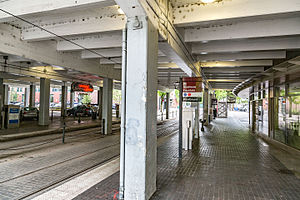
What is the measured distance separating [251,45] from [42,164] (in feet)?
26.9

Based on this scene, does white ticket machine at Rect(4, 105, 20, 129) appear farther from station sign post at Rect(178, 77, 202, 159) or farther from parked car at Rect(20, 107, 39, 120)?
station sign post at Rect(178, 77, 202, 159)

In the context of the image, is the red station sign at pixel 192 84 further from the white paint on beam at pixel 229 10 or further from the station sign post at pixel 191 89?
the white paint on beam at pixel 229 10

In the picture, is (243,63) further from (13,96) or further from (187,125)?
(13,96)

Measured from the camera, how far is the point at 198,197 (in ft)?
12.5

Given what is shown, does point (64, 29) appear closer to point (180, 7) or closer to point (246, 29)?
point (180, 7)

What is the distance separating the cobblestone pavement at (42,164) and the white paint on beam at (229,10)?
17.0 ft

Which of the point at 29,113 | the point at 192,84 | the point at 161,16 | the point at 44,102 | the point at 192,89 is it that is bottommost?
the point at 29,113

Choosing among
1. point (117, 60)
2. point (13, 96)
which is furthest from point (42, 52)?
point (13, 96)

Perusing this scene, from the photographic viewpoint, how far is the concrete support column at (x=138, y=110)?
345cm

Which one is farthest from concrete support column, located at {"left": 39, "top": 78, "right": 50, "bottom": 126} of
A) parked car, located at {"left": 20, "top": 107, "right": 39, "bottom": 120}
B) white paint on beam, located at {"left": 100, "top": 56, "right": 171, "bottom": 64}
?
white paint on beam, located at {"left": 100, "top": 56, "right": 171, "bottom": 64}

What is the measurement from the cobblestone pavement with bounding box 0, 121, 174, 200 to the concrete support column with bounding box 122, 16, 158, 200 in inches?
95.6

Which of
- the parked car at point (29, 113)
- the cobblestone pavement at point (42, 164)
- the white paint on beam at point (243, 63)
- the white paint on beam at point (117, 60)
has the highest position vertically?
the white paint on beam at point (117, 60)

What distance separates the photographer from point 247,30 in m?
5.54

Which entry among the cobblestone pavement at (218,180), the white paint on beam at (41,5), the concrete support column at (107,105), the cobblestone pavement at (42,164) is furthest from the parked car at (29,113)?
the cobblestone pavement at (218,180)
